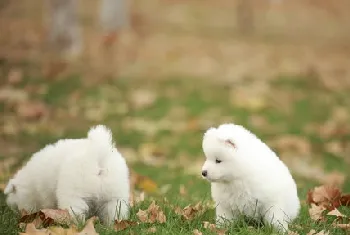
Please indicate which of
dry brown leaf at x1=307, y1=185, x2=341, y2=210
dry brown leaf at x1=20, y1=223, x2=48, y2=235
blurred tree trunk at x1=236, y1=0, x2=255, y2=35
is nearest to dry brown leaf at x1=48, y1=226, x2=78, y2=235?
dry brown leaf at x1=20, y1=223, x2=48, y2=235

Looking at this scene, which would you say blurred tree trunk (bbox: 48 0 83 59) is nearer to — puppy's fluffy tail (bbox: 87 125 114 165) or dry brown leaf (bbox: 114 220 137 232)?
puppy's fluffy tail (bbox: 87 125 114 165)

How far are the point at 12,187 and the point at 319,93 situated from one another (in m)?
10.9

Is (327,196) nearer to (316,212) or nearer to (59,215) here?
(316,212)

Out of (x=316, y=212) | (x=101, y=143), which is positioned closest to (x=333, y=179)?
(x=316, y=212)

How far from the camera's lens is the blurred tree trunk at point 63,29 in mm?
17750

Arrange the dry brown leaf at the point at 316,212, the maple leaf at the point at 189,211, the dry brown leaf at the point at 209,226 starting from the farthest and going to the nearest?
the dry brown leaf at the point at 316,212 < the maple leaf at the point at 189,211 < the dry brown leaf at the point at 209,226

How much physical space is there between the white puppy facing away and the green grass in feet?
5.88

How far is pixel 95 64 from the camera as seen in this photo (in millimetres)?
17375

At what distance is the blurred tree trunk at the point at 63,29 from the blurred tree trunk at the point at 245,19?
837 centimetres

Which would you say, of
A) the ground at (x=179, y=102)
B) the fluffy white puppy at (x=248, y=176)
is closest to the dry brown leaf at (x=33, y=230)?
the ground at (x=179, y=102)

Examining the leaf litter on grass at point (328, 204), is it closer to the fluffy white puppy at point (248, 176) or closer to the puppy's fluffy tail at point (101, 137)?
the fluffy white puppy at point (248, 176)

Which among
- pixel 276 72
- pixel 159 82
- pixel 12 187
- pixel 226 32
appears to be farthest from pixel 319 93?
pixel 12 187

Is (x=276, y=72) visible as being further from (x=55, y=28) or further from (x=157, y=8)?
(x=157, y=8)

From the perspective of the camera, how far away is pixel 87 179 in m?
5.55
